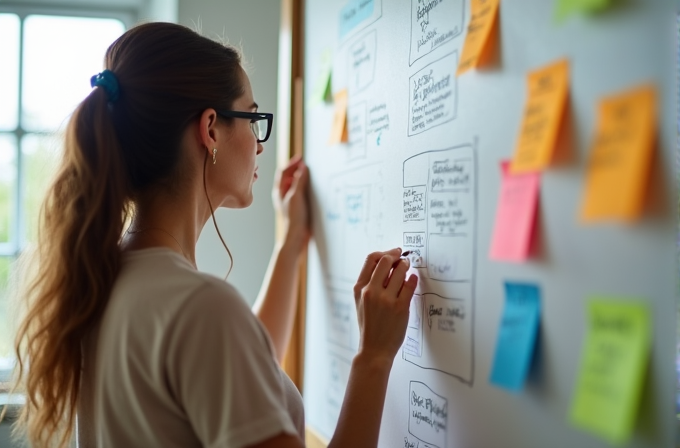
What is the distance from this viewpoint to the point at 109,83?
97 centimetres

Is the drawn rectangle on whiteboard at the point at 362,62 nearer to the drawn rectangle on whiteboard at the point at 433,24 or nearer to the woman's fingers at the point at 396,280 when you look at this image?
the drawn rectangle on whiteboard at the point at 433,24

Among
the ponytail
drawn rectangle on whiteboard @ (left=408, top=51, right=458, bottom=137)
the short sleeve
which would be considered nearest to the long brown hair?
the ponytail

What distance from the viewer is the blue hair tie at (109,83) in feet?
3.19

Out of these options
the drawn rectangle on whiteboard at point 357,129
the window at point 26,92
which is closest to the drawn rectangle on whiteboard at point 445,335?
the drawn rectangle on whiteboard at point 357,129

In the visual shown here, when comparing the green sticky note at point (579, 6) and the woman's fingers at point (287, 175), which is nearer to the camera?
the green sticky note at point (579, 6)

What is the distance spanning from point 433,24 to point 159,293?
561 millimetres

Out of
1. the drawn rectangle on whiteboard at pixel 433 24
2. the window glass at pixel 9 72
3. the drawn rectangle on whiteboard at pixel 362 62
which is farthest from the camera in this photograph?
the window glass at pixel 9 72

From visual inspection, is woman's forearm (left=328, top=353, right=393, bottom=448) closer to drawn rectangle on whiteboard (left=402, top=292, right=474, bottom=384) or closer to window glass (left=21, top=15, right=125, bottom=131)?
drawn rectangle on whiteboard (left=402, top=292, right=474, bottom=384)

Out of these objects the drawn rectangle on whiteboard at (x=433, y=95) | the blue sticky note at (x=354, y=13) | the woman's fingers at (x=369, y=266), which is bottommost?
the woman's fingers at (x=369, y=266)

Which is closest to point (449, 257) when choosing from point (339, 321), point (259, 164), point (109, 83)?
point (339, 321)

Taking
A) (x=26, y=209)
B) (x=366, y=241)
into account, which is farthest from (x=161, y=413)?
(x=26, y=209)

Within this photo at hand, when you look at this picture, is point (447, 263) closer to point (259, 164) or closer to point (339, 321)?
point (339, 321)

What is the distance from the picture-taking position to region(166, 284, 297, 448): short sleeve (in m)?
0.77

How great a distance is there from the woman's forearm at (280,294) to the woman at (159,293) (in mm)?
389
